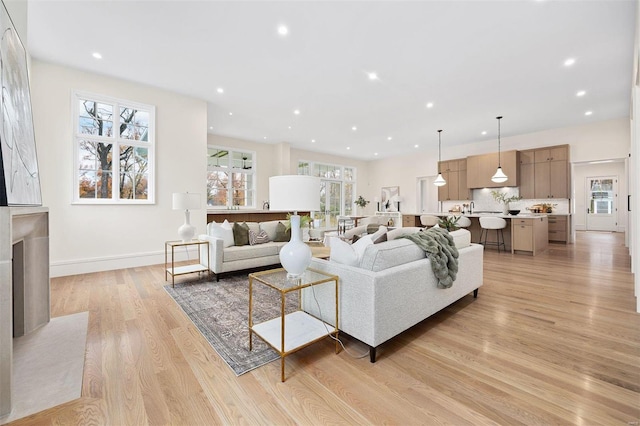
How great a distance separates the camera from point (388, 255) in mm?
1934

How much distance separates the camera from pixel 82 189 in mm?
4102

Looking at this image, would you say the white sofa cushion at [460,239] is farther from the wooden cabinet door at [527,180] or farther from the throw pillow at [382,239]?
A: the wooden cabinet door at [527,180]

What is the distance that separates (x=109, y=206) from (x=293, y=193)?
4034 mm

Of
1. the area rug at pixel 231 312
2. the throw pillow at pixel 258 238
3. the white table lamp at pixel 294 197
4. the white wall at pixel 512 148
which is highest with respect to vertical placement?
the white wall at pixel 512 148

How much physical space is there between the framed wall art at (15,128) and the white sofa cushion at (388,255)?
2.20 meters

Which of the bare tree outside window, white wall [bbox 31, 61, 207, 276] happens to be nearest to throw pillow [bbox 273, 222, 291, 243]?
white wall [bbox 31, 61, 207, 276]

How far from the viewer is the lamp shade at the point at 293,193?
173cm

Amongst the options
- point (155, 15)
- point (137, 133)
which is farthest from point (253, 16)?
point (137, 133)

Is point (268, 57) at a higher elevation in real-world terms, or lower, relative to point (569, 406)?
higher

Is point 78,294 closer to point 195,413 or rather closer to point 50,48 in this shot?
point 195,413

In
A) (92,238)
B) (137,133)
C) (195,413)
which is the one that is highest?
(137,133)

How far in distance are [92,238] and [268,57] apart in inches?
149

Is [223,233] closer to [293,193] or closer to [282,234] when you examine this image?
[282,234]

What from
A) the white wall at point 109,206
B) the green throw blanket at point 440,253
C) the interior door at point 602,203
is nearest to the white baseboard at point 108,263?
the white wall at point 109,206
